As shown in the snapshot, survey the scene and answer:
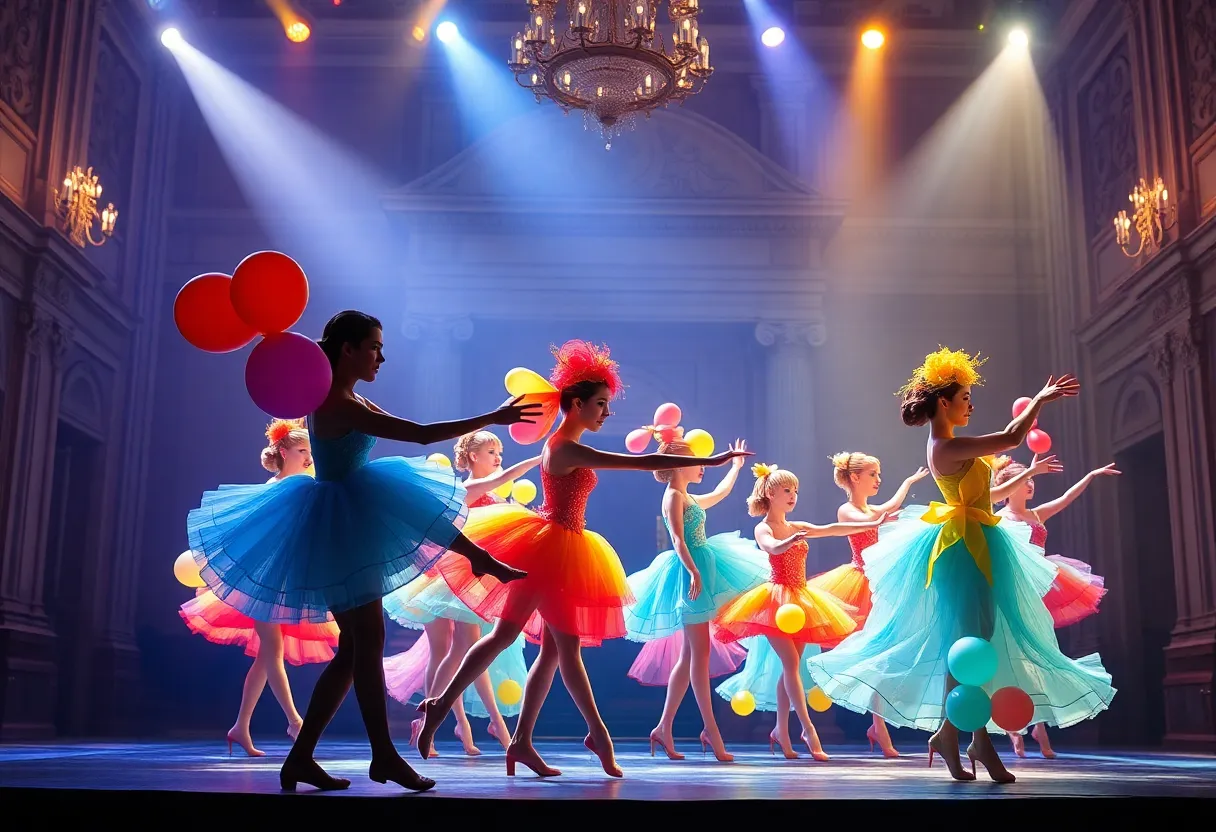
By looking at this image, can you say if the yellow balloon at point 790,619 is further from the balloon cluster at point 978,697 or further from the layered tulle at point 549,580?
the balloon cluster at point 978,697

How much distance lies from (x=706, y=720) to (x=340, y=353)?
3148 millimetres

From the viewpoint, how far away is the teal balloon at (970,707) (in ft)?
12.0

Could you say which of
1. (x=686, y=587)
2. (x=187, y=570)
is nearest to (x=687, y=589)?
(x=686, y=587)

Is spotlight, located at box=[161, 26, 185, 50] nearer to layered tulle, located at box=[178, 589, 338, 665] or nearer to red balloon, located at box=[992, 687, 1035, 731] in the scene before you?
layered tulle, located at box=[178, 589, 338, 665]

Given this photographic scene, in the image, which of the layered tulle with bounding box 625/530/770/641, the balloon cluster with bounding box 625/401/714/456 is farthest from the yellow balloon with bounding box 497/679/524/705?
the balloon cluster with bounding box 625/401/714/456

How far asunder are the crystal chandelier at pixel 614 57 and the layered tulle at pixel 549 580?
12.4ft

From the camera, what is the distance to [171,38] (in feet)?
36.6

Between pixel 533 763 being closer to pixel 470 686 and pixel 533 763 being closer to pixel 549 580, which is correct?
pixel 549 580

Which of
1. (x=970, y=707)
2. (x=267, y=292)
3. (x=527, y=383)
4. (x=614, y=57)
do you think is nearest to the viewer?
(x=267, y=292)

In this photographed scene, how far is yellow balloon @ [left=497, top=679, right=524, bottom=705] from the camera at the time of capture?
599cm

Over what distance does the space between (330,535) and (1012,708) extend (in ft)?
7.40

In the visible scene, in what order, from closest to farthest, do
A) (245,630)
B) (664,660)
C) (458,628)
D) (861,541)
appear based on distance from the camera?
(458,628) < (245,630) < (861,541) < (664,660)

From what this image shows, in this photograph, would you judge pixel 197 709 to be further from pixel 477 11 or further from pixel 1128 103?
pixel 1128 103

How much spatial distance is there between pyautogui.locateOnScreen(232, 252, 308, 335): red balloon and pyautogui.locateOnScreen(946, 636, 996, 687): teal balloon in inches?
91.3
